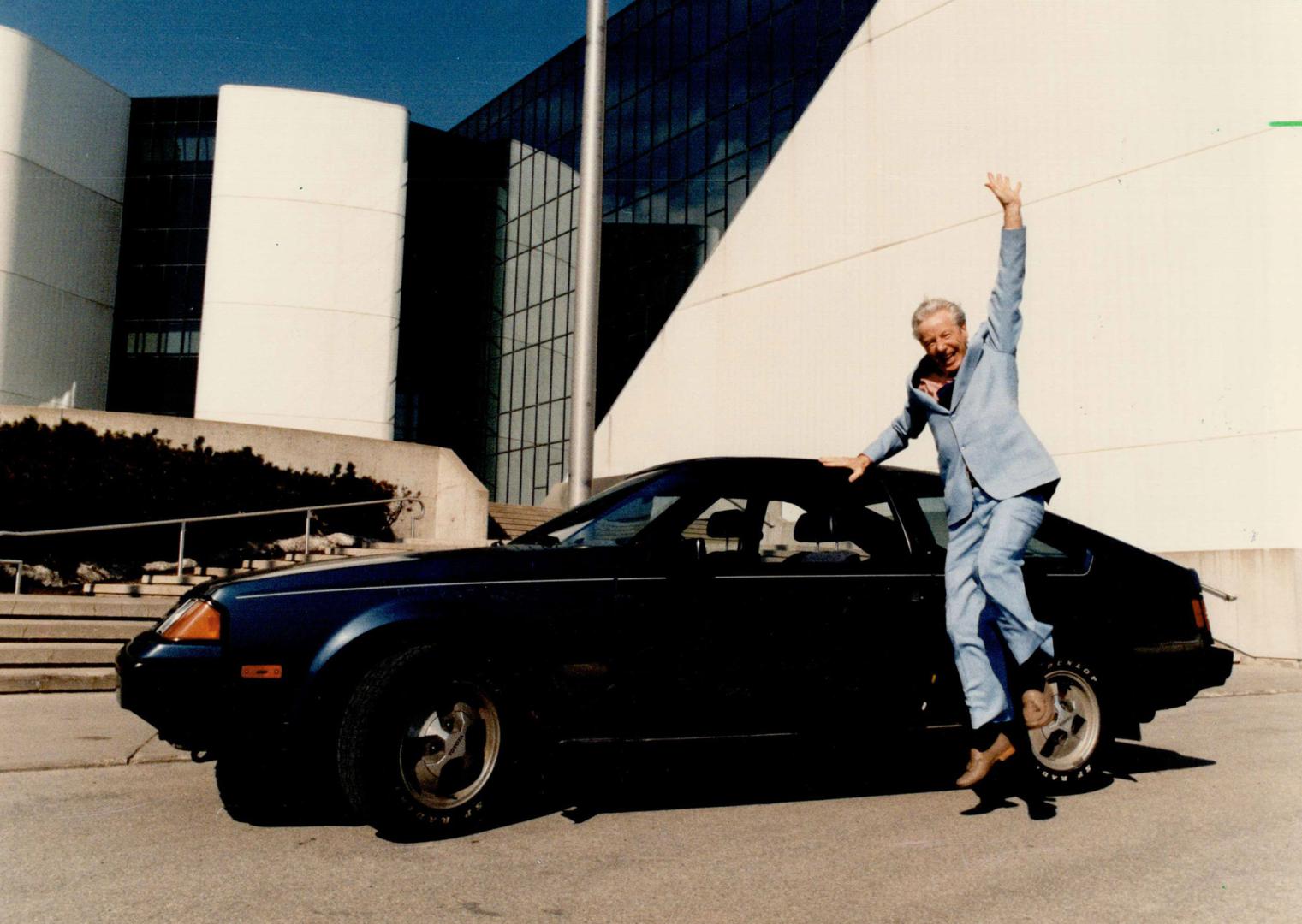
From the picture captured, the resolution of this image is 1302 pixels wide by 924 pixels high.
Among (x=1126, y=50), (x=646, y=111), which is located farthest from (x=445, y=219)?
(x=1126, y=50)

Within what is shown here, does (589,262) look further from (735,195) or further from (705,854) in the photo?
(735,195)

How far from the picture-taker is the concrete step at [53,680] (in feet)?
27.2

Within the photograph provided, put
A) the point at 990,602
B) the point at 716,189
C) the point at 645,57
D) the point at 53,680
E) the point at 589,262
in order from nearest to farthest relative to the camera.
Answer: the point at 990,602 → the point at 53,680 → the point at 589,262 → the point at 716,189 → the point at 645,57

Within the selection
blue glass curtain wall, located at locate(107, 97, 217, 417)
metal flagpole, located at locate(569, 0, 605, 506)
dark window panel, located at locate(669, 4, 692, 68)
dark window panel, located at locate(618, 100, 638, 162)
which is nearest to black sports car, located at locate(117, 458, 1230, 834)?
metal flagpole, located at locate(569, 0, 605, 506)

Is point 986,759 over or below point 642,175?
below

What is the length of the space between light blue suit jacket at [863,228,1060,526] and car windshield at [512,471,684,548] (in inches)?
44.3

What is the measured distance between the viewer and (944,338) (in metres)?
4.52

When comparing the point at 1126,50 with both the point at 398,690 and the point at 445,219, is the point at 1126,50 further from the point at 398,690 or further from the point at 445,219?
the point at 445,219

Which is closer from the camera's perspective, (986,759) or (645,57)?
(986,759)

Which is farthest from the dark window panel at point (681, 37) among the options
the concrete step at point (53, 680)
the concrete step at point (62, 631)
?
the concrete step at point (53, 680)

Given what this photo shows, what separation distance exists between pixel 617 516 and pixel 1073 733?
224 cm

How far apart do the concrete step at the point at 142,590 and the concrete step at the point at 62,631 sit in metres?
3.52

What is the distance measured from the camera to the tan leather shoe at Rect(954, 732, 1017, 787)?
13.6 feet

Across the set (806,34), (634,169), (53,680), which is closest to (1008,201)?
Result: (53,680)
